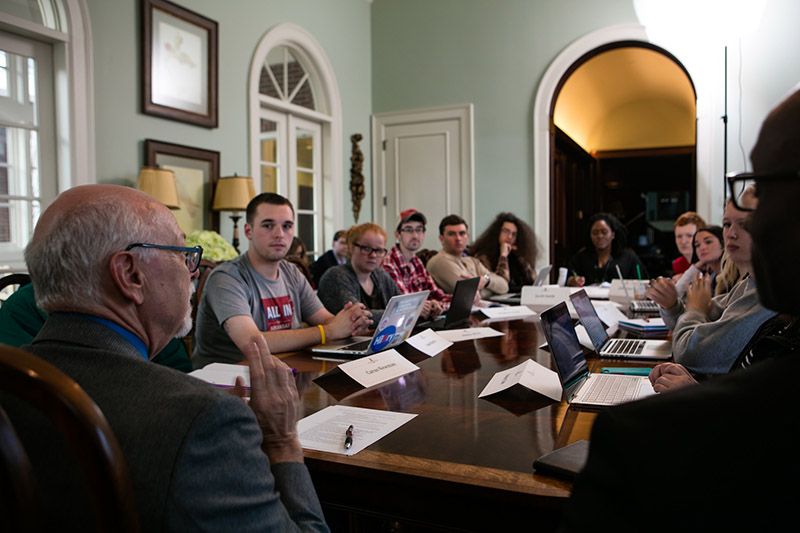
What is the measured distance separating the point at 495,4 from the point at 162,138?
139 inches

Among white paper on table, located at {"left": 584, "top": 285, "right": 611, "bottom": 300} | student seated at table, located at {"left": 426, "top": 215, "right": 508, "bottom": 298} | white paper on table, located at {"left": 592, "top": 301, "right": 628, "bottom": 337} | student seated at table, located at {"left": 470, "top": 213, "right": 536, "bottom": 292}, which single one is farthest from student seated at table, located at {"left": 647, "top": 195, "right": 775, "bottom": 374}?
student seated at table, located at {"left": 470, "top": 213, "right": 536, "bottom": 292}

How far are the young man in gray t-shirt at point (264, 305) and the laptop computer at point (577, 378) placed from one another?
925 millimetres

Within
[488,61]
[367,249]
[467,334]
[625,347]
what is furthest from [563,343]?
[488,61]

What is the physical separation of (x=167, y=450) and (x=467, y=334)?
1848 mm

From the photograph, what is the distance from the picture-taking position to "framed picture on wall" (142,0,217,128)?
13.6ft

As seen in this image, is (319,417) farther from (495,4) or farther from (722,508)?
(495,4)

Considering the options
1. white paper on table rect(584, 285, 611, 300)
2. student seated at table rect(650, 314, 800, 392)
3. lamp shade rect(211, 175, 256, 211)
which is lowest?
white paper on table rect(584, 285, 611, 300)

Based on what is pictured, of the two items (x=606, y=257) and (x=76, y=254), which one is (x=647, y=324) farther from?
(x=606, y=257)

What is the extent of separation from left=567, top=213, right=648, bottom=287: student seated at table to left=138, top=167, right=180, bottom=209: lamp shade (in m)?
3.13

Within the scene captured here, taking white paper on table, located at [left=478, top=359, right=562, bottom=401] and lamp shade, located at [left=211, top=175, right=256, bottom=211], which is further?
lamp shade, located at [left=211, top=175, right=256, bottom=211]

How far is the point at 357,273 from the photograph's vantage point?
3.08m

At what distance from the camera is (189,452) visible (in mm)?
723

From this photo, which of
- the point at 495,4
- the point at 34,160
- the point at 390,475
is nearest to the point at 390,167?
the point at 495,4

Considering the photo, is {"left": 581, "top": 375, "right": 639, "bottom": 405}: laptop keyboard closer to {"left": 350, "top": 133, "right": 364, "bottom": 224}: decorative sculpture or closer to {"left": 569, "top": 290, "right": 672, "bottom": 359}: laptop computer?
{"left": 569, "top": 290, "right": 672, "bottom": 359}: laptop computer
